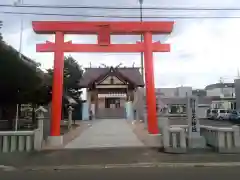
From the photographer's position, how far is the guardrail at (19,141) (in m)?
13.7

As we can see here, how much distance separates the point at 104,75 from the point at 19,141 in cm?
3679

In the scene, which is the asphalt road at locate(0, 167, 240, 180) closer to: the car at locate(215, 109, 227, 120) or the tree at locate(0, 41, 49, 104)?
the tree at locate(0, 41, 49, 104)

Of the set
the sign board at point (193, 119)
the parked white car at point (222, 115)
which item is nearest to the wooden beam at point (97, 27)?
the sign board at point (193, 119)

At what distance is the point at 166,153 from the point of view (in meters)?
13.2

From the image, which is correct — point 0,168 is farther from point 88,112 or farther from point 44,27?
point 88,112

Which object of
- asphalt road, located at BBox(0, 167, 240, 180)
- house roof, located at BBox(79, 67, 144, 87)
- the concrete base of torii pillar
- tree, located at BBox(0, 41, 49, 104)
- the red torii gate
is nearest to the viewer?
asphalt road, located at BBox(0, 167, 240, 180)

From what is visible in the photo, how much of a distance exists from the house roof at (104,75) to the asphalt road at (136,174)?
40.9 metres

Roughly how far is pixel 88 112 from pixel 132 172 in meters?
33.5

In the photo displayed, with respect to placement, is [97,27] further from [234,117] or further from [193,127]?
[234,117]

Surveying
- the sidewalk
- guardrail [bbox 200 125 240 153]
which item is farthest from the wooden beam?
guardrail [bbox 200 125 240 153]

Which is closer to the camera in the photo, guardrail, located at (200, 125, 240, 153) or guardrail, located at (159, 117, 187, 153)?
guardrail, located at (200, 125, 240, 153)

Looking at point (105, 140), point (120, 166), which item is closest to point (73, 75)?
point (105, 140)

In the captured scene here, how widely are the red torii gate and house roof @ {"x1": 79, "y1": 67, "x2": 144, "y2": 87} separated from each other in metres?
33.3

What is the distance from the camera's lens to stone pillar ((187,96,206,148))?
14.1 m
